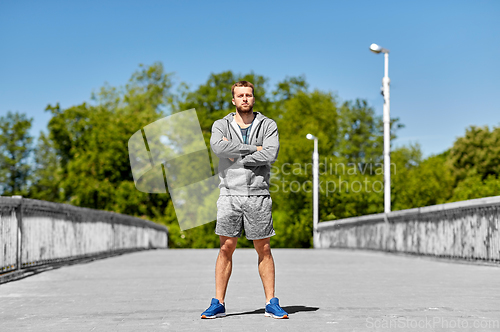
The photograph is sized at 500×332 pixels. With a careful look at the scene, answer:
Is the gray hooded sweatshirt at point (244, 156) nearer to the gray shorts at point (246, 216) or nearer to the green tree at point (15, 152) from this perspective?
the gray shorts at point (246, 216)

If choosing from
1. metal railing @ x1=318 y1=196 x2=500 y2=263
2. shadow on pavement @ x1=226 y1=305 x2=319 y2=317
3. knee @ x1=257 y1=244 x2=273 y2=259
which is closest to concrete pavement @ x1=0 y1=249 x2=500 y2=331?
shadow on pavement @ x1=226 y1=305 x2=319 y2=317

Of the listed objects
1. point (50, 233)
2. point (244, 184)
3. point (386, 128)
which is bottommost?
point (50, 233)

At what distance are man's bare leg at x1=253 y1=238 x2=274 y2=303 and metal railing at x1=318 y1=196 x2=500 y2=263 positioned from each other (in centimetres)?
612

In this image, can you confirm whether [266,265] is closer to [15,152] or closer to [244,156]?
[244,156]

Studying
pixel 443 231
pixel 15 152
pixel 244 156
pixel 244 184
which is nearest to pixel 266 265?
pixel 244 184

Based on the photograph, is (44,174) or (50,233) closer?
(50,233)

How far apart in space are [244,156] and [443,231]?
856 centimetres

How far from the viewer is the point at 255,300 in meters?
6.40

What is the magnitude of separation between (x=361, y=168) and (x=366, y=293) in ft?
183

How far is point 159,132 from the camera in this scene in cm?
5531

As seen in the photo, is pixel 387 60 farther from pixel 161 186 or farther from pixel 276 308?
pixel 161 186

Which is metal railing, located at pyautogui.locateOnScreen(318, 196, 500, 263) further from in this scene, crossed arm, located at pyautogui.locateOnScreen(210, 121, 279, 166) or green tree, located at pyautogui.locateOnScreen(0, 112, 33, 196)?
green tree, located at pyautogui.locateOnScreen(0, 112, 33, 196)

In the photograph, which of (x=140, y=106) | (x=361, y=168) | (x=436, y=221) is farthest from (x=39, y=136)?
(x=436, y=221)

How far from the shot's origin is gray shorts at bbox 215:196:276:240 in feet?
16.3
